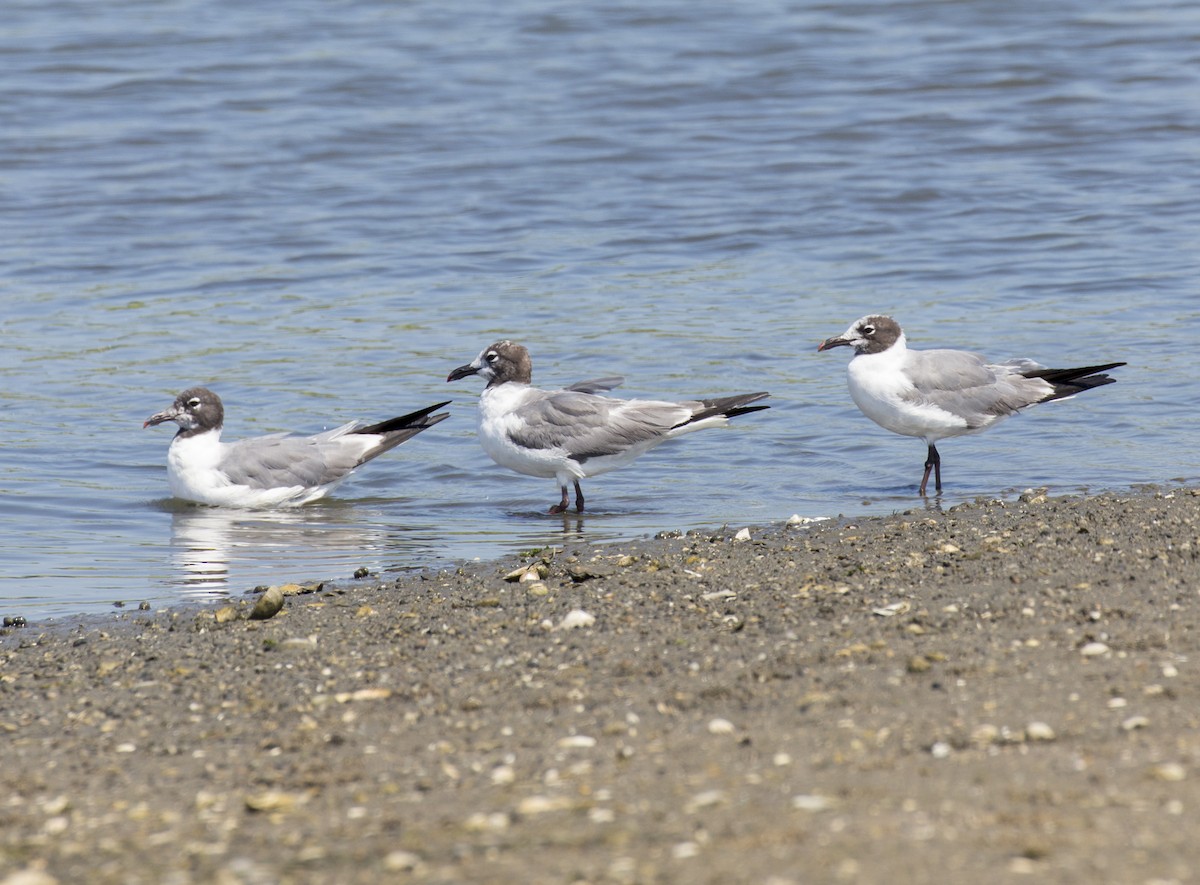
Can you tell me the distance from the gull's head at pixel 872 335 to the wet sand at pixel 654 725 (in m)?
3.19

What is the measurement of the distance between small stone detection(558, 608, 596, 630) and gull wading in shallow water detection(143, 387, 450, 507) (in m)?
4.43

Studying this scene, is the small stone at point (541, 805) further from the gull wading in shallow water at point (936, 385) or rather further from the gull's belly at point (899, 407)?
the gull's belly at point (899, 407)

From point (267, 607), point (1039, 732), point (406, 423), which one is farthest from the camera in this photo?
point (406, 423)

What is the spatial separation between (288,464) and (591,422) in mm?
1950

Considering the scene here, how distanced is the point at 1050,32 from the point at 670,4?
5.74m

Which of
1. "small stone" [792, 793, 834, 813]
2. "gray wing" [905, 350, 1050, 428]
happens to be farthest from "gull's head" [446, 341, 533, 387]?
"small stone" [792, 793, 834, 813]

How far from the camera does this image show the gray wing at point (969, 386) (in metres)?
10.1

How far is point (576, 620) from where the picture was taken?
6.18 meters

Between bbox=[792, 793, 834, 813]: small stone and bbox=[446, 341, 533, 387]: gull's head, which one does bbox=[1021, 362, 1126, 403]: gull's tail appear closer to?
bbox=[446, 341, 533, 387]: gull's head

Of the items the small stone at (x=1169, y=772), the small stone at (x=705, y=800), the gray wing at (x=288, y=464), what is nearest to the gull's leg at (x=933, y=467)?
the gray wing at (x=288, y=464)

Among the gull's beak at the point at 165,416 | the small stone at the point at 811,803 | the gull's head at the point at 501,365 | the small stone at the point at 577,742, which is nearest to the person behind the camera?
the small stone at the point at 811,803

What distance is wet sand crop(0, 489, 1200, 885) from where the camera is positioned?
3.92m

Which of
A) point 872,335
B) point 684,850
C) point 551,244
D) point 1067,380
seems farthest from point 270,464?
point 684,850

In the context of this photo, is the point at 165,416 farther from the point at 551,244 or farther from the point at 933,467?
the point at 551,244
